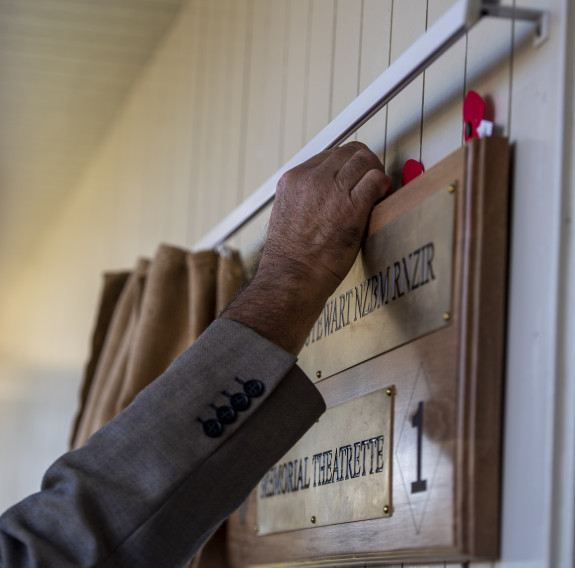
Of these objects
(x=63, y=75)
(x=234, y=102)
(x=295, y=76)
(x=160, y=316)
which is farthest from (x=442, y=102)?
(x=63, y=75)

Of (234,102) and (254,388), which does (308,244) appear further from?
(234,102)

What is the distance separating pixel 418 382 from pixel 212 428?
0.52ft

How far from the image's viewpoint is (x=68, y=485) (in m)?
0.67

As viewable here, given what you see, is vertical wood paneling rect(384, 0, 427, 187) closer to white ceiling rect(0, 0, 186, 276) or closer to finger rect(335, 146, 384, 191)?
finger rect(335, 146, 384, 191)

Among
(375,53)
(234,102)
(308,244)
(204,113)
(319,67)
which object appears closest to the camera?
(308,244)

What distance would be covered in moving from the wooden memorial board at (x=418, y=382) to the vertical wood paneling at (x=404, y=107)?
0.32 ft

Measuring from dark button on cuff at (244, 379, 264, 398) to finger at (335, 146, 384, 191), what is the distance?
18 centimetres

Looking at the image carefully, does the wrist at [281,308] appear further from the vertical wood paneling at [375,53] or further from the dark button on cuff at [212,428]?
the vertical wood paneling at [375,53]

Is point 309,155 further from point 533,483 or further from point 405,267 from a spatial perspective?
point 533,483

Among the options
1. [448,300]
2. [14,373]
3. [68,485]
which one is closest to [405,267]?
[448,300]

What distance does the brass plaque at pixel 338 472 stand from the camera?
2.39 feet

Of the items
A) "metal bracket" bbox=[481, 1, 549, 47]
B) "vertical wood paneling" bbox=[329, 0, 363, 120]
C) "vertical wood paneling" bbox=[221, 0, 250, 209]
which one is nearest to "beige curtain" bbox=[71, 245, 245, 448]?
"vertical wood paneling" bbox=[221, 0, 250, 209]

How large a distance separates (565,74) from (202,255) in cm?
72

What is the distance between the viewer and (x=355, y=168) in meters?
0.78
